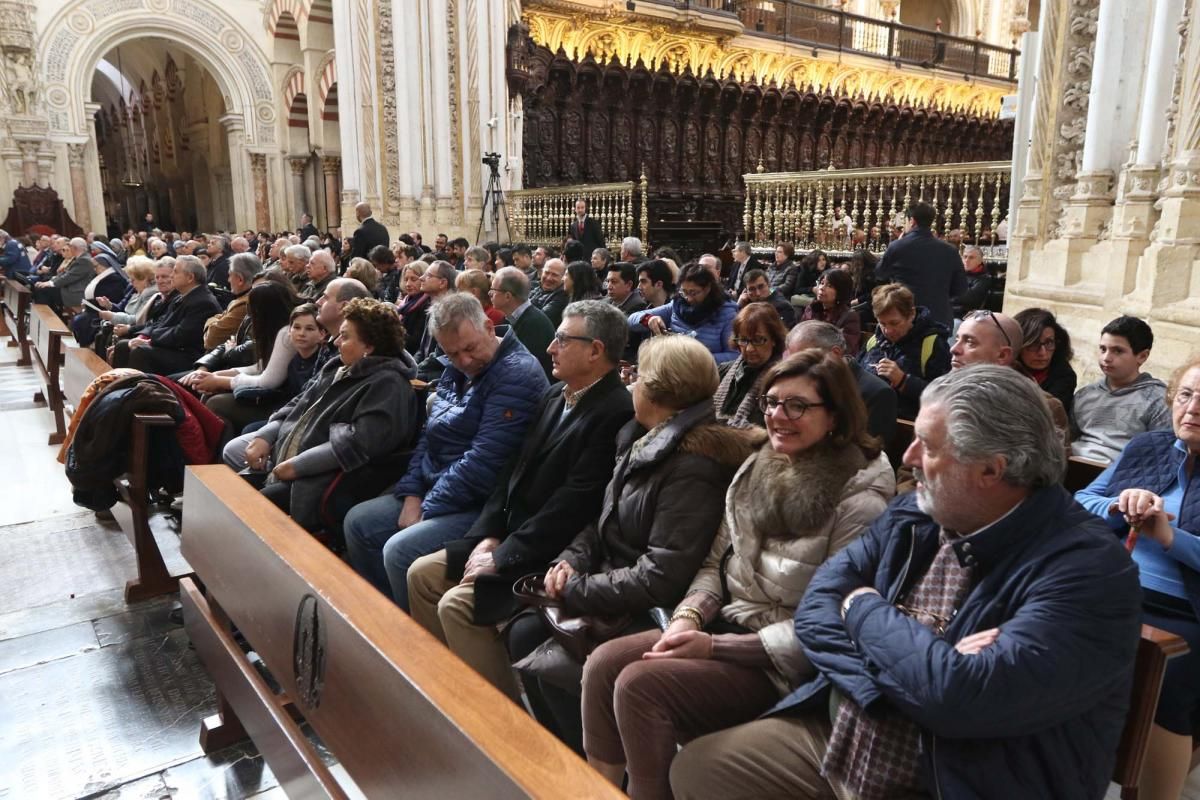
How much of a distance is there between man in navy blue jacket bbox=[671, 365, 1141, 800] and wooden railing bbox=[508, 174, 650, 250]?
9.75 m

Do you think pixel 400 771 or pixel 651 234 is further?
pixel 651 234

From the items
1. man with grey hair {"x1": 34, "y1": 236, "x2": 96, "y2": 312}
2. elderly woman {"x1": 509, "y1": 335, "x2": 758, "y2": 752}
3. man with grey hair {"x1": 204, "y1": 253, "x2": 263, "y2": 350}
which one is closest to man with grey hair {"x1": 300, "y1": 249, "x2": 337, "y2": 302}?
man with grey hair {"x1": 204, "y1": 253, "x2": 263, "y2": 350}

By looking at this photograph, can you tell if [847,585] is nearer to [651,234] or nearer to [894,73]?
[651,234]

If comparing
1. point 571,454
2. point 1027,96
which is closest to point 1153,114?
point 1027,96

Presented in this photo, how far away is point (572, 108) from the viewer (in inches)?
547

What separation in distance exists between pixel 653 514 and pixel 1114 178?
4586mm

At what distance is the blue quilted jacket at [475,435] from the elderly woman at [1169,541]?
67.8 inches

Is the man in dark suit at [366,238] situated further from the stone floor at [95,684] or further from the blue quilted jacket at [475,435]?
the blue quilted jacket at [475,435]

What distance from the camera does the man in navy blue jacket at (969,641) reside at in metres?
1.23

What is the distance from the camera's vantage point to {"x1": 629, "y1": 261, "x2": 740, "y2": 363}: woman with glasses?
14.4 ft

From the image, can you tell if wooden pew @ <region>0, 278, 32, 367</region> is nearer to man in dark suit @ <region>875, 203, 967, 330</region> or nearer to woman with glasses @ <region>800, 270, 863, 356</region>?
woman with glasses @ <region>800, 270, 863, 356</region>

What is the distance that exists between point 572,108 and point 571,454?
12.6 m

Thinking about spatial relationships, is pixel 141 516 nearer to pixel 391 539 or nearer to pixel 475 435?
pixel 391 539

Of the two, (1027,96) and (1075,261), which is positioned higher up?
(1027,96)
